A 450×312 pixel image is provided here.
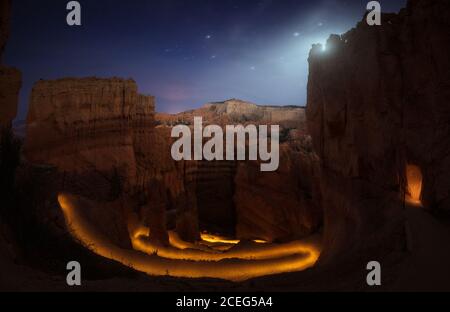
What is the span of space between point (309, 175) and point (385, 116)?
765 inches

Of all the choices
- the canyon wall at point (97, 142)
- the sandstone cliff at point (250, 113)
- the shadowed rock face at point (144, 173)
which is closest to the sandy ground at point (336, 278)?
the shadowed rock face at point (144, 173)

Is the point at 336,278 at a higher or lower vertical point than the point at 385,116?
lower

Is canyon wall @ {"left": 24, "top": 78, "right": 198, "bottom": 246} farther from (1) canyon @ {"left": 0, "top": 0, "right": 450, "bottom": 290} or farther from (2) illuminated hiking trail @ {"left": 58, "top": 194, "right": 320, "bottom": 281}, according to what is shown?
(2) illuminated hiking trail @ {"left": 58, "top": 194, "right": 320, "bottom": 281}

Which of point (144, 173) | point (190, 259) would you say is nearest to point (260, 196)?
point (144, 173)

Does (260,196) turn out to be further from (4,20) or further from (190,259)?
(4,20)

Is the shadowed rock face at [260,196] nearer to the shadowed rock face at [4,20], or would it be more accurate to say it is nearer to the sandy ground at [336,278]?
the sandy ground at [336,278]

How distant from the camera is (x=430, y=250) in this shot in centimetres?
741

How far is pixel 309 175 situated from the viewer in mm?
30453

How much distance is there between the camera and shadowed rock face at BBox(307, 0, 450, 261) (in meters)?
9.30

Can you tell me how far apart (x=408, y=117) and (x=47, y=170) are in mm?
14060

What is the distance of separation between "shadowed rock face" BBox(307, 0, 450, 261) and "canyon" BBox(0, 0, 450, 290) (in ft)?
0.15

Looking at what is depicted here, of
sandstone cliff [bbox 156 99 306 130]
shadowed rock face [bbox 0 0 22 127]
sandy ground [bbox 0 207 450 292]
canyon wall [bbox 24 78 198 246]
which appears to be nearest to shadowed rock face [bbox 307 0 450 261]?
sandy ground [bbox 0 207 450 292]

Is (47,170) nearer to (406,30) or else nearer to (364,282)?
(364,282)

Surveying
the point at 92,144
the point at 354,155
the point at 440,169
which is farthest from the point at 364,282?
the point at 92,144
